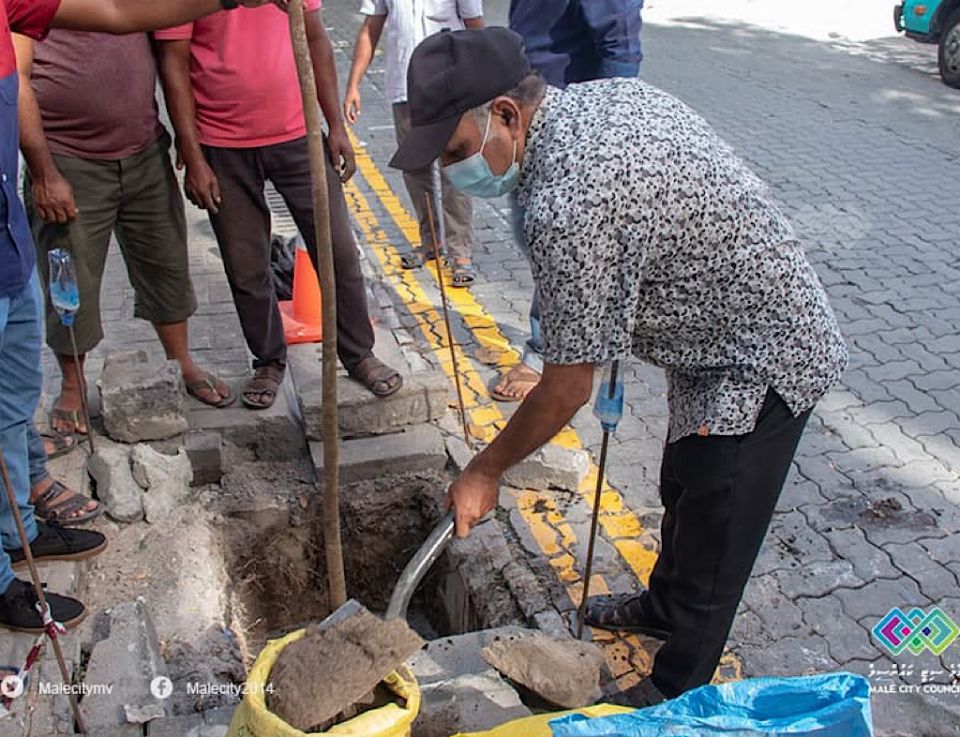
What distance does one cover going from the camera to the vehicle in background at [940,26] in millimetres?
9852

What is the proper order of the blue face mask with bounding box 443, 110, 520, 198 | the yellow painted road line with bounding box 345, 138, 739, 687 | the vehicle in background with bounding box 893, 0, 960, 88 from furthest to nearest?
1. the vehicle in background with bounding box 893, 0, 960, 88
2. the yellow painted road line with bounding box 345, 138, 739, 687
3. the blue face mask with bounding box 443, 110, 520, 198

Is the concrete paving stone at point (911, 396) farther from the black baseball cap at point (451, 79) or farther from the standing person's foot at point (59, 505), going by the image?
the standing person's foot at point (59, 505)

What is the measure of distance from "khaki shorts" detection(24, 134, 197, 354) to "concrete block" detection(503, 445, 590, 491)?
1.63 metres

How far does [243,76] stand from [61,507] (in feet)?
5.93

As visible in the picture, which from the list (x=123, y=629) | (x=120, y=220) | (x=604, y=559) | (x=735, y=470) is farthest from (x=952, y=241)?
(x=123, y=629)

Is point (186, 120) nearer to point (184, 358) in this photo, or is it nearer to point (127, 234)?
point (127, 234)

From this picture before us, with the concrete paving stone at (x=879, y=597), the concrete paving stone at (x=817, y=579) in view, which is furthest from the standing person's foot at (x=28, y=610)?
the concrete paving stone at (x=879, y=597)

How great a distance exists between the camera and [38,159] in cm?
332

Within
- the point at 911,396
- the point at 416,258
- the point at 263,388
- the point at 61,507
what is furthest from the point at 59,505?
the point at 911,396

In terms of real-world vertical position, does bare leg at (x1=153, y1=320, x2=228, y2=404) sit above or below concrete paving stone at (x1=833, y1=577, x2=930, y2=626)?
above

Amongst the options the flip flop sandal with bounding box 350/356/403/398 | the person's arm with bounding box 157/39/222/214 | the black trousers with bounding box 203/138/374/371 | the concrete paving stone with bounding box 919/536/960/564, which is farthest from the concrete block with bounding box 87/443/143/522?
the concrete paving stone with bounding box 919/536/960/564

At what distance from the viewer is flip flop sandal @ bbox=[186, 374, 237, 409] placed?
4.15 m

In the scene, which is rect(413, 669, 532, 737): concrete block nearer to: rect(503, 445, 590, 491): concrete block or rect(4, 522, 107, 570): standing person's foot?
rect(503, 445, 590, 491): concrete block

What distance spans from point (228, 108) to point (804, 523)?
2859 millimetres
